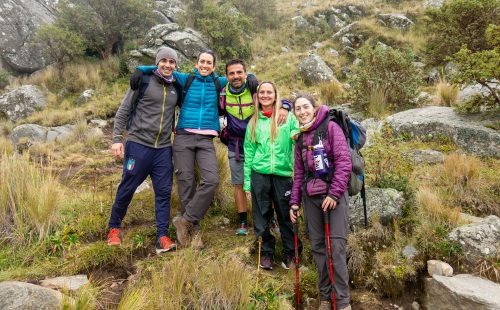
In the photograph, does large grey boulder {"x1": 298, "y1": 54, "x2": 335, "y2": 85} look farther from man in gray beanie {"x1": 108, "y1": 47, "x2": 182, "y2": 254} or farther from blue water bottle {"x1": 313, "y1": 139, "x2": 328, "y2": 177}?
blue water bottle {"x1": 313, "y1": 139, "x2": 328, "y2": 177}

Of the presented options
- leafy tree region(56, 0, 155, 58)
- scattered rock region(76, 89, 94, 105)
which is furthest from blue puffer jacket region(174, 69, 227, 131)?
leafy tree region(56, 0, 155, 58)

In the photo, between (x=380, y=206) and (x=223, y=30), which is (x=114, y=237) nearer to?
(x=380, y=206)

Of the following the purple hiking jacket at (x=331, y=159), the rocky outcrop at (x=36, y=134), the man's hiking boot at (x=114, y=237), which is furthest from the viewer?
the rocky outcrop at (x=36, y=134)

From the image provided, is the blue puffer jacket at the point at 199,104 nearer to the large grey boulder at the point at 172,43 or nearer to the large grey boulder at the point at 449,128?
the large grey boulder at the point at 449,128

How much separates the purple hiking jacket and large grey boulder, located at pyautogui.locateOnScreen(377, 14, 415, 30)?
46.6 ft

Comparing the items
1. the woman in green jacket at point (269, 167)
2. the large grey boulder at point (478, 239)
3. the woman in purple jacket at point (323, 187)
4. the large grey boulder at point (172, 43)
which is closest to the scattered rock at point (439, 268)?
the large grey boulder at point (478, 239)

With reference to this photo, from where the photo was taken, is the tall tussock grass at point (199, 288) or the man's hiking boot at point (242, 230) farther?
the man's hiking boot at point (242, 230)

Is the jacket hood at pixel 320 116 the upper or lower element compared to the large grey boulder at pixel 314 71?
lower

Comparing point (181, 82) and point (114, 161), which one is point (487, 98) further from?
point (114, 161)

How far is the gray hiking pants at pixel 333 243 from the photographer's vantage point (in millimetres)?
3053

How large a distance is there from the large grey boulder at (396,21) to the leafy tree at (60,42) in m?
13.2

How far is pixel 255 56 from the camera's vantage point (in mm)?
16094

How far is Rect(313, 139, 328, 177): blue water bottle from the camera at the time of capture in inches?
122

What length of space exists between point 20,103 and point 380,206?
13.1 metres
